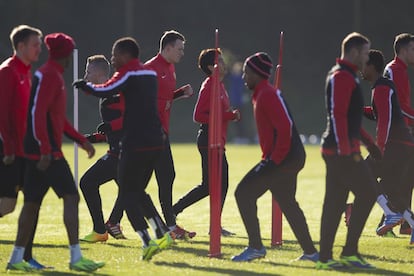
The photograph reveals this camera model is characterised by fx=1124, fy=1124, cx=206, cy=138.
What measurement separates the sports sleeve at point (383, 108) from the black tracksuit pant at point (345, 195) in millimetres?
2072

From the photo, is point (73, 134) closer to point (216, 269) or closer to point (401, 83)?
point (216, 269)

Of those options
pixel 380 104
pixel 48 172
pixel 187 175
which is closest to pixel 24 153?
pixel 48 172

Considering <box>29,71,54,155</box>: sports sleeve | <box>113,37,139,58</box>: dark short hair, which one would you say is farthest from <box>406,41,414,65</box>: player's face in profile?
<box>29,71,54,155</box>: sports sleeve

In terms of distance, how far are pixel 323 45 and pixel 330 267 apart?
40.7 meters

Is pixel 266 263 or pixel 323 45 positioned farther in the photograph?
pixel 323 45

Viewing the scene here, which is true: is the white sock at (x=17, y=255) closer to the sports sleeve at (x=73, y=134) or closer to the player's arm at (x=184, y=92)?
the sports sleeve at (x=73, y=134)

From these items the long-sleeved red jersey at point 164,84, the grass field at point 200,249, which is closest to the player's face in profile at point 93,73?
the long-sleeved red jersey at point 164,84

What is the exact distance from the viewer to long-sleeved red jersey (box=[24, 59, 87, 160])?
1020 centimetres

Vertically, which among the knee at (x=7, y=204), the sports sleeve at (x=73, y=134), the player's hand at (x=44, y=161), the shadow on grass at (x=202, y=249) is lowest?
the shadow on grass at (x=202, y=249)

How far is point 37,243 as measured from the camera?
13.1 metres

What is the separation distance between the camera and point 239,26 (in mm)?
51031

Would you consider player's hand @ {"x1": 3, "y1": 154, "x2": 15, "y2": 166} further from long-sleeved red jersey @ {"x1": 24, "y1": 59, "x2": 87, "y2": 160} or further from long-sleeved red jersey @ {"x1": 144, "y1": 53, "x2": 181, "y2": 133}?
long-sleeved red jersey @ {"x1": 144, "y1": 53, "x2": 181, "y2": 133}

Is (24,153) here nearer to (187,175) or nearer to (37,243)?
(37,243)

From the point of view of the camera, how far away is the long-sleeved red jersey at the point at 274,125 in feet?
35.1
